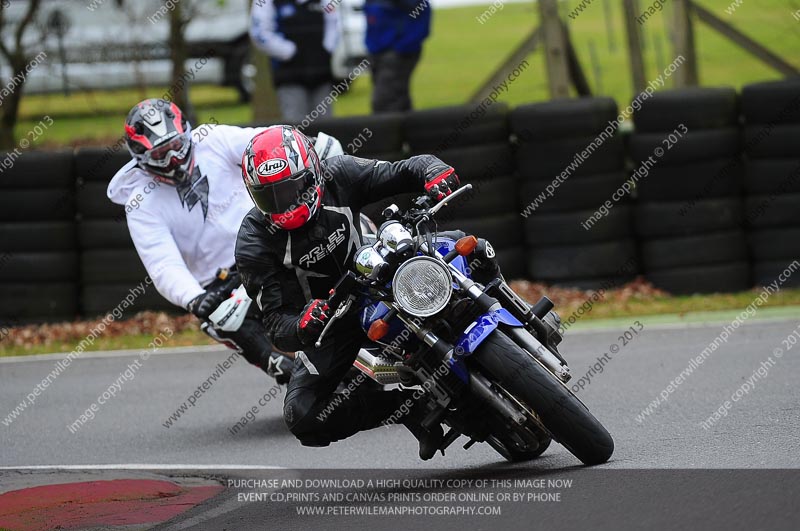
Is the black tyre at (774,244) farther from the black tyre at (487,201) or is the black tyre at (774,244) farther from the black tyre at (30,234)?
the black tyre at (30,234)

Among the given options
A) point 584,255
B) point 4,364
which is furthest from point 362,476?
point 4,364

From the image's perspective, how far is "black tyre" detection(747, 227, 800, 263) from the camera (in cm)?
1076

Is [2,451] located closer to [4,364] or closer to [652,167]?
[4,364]

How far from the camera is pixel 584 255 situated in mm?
11266

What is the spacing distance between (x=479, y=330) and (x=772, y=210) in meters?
6.02

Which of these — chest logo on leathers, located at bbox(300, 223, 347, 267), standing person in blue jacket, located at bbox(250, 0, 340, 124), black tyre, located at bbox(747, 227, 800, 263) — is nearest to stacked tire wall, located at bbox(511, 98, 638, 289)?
black tyre, located at bbox(747, 227, 800, 263)

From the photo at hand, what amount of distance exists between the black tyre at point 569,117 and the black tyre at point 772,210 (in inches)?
57.5

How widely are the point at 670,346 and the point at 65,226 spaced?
240 inches

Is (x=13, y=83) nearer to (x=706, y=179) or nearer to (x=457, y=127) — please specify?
(x=457, y=127)

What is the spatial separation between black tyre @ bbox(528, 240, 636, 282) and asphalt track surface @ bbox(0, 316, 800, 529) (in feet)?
3.50

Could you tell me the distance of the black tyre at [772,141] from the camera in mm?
10664

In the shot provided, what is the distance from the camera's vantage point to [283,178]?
19.6 feet

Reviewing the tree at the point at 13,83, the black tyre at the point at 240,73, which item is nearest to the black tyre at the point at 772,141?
the tree at the point at 13,83

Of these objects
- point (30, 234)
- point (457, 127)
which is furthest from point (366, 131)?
point (30, 234)
